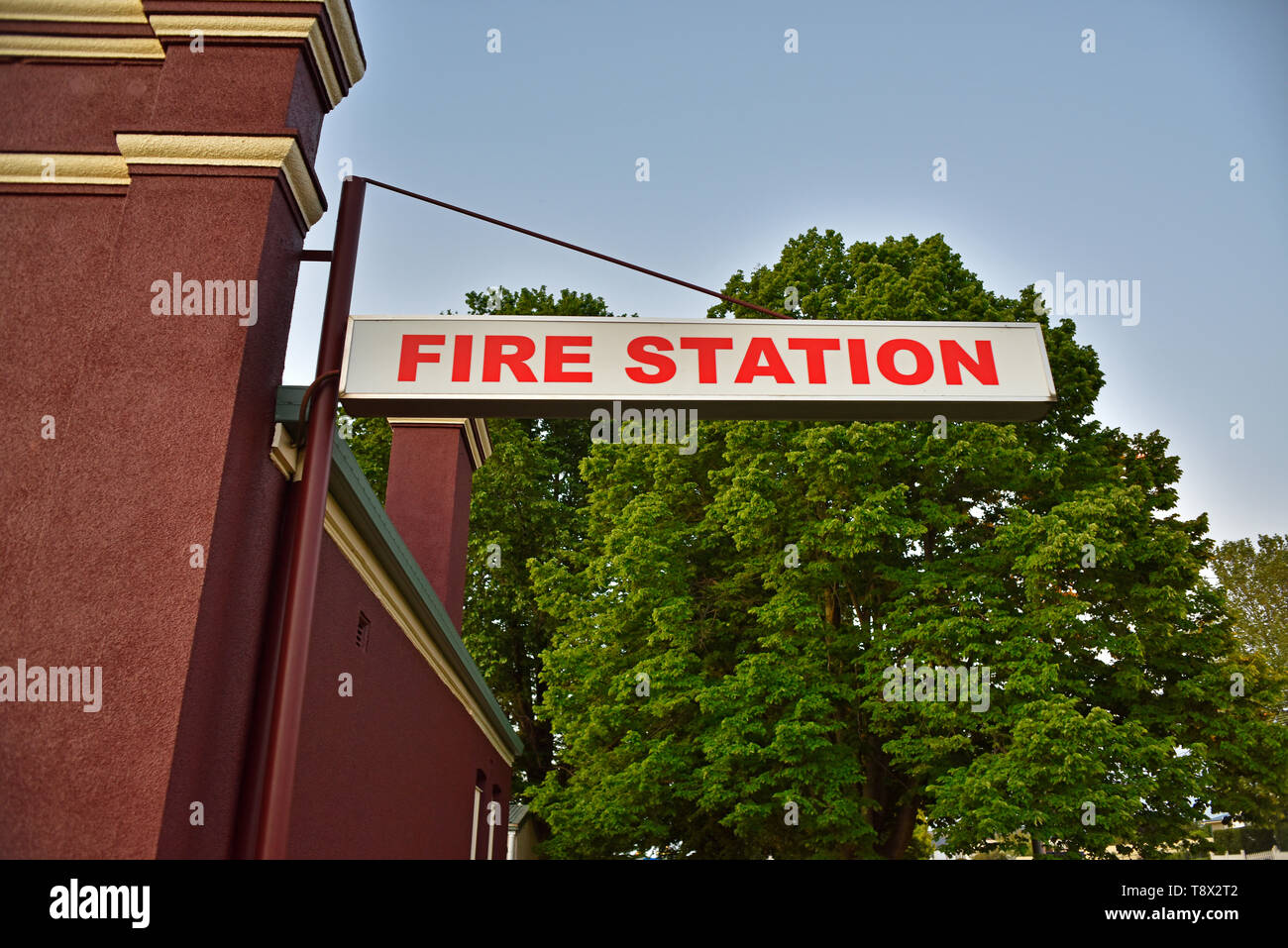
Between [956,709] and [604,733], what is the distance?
6.11 metres

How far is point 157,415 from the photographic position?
14.3ft

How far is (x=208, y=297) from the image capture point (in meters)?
4.58

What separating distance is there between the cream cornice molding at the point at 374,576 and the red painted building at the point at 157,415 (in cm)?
5

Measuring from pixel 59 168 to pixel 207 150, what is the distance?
2.69 ft

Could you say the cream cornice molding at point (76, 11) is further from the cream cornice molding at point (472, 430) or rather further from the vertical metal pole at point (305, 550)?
the cream cornice molding at point (472, 430)

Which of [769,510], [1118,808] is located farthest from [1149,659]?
[769,510]

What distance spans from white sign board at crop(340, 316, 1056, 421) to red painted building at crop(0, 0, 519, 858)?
69 cm

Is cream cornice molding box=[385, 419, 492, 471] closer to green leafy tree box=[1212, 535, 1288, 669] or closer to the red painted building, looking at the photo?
the red painted building


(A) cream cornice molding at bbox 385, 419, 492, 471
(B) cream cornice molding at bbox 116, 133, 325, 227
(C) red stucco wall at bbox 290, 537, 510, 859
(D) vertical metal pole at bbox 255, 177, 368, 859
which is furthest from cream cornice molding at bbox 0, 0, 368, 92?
(A) cream cornice molding at bbox 385, 419, 492, 471

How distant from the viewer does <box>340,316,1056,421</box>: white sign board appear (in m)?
4.82

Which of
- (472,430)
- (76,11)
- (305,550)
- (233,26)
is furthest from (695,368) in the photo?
(472,430)

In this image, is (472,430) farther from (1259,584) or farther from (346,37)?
(1259,584)
